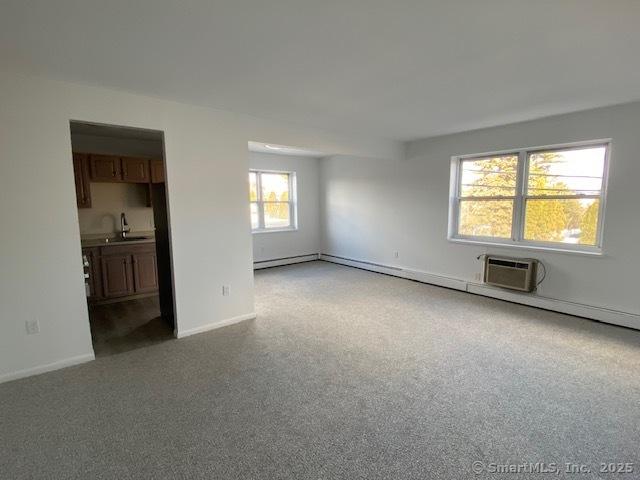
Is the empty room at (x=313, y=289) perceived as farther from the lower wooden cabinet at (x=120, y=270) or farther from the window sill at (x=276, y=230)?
the window sill at (x=276, y=230)

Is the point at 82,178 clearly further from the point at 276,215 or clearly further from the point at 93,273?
the point at 276,215

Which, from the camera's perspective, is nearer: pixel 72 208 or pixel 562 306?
pixel 72 208

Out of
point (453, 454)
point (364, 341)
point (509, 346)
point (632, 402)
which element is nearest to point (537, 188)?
point (509, 346)

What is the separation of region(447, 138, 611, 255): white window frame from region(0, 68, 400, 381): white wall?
121 inches

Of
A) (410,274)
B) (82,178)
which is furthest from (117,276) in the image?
(410,274)

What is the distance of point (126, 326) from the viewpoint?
3660 mm

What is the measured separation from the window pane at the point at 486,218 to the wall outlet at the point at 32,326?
520cm

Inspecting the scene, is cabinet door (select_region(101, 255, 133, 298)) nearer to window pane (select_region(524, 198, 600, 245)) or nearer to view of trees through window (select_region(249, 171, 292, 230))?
view of trees through window (select_region(249, 171, 292, 230))

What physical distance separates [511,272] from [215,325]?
3.77 metres

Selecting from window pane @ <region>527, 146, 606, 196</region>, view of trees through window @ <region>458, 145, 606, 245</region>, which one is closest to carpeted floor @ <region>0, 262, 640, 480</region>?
view of trees through window @ <region>458, 145, 606, 245</region>

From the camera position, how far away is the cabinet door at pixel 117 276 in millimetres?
4324

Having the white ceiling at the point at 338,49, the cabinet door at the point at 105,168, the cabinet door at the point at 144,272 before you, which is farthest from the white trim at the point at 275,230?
the white ceiling at the point at 338,49

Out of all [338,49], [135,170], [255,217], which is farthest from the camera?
[255,217]

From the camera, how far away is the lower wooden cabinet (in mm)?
4242
